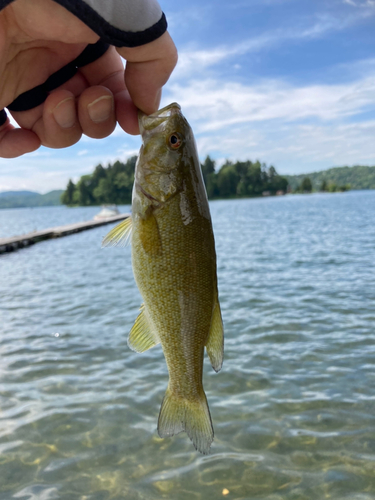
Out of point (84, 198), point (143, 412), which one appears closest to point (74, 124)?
point (143, 412)

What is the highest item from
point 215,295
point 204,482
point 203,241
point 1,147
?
point 1,147

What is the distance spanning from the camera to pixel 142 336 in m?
2.34

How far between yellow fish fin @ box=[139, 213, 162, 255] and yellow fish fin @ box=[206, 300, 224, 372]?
0.45 meters

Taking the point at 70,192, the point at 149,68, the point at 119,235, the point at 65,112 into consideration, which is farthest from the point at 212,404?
the point at 70,192

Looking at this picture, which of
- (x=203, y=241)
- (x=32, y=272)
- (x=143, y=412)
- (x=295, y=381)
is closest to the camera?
(x=203, y=241)

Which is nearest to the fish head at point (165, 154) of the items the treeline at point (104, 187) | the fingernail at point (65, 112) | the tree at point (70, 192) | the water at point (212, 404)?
the fingernail at point (65, 112)

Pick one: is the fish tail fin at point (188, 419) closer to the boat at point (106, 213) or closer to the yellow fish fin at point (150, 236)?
the yellow fish fin at point (150, 236)

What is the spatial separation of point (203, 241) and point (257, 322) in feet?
31.9

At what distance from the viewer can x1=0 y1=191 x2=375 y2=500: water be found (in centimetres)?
553

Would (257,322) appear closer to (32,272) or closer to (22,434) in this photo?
(22,434)

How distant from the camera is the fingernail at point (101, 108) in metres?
2.55

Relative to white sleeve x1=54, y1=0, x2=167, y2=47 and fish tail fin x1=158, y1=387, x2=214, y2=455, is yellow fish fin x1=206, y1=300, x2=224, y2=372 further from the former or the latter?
white sleeve x1=54, y1=0, x2=167, y2=47

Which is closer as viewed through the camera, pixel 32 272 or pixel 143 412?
pixel 143 412

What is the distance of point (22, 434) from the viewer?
264 inches
